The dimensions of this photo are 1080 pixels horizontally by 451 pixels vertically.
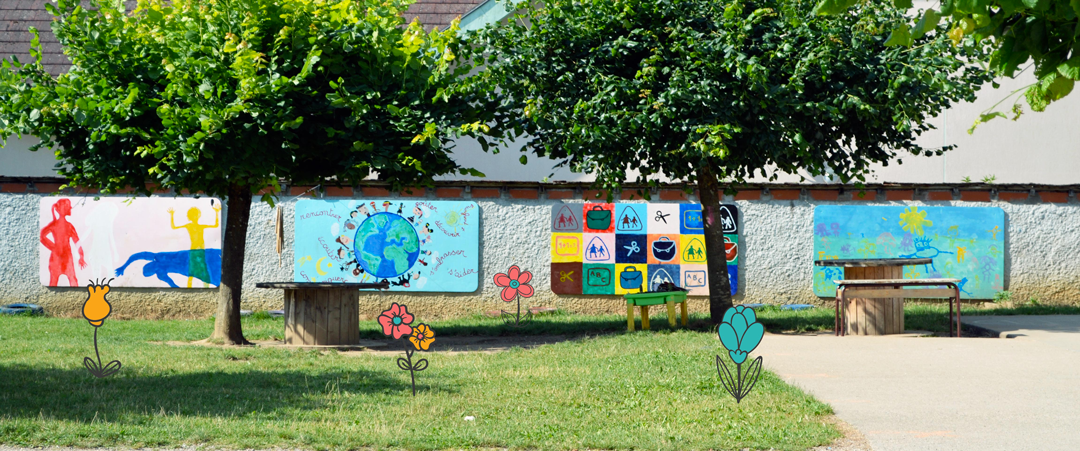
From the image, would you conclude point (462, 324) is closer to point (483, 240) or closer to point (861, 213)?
point (483, 240)

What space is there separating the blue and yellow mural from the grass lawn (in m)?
5.18

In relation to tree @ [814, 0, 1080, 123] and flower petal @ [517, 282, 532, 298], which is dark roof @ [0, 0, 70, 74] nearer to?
flower petal @ [517, 282, 532, 298]

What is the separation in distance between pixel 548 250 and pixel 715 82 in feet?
17.0

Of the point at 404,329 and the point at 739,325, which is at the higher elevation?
the point at 739,325

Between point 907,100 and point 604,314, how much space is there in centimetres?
616

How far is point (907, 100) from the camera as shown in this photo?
9.49 meters

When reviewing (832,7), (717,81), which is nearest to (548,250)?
(717,81)

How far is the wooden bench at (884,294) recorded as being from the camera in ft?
33.1

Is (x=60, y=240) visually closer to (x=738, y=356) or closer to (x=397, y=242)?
(x=397, y=242)

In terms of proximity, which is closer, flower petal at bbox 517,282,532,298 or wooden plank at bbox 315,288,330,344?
wooden plank at bbox 315,288,330,344

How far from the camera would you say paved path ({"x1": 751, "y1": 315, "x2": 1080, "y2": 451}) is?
202 inches

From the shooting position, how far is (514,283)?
44.2 feet

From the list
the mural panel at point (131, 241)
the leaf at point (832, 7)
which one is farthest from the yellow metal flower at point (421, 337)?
the mural panel at point (131, 241)

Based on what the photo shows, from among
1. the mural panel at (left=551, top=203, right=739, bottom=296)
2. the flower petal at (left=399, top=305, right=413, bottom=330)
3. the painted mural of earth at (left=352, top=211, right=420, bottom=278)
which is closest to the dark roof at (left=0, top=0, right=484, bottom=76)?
the painted mural of earth at (left=352, top=211, right=420, bottom=278)
